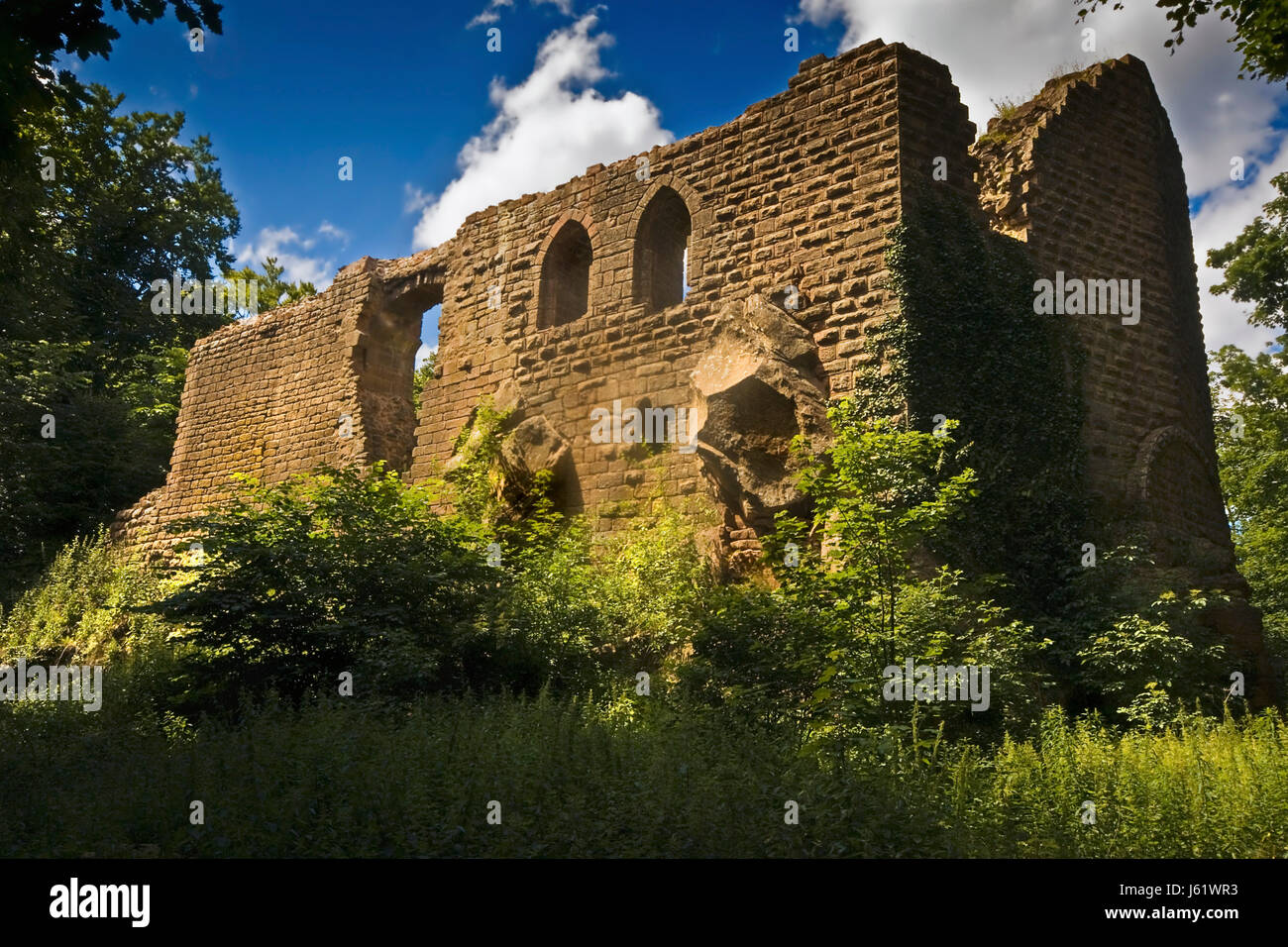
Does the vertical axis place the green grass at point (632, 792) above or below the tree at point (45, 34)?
below

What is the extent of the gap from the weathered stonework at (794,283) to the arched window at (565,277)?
1.2 inches

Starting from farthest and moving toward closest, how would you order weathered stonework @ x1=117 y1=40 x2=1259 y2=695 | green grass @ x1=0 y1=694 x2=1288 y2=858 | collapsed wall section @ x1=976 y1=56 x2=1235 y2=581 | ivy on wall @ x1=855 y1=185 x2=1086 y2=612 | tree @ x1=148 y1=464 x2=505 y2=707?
collapsed wall section @ x1=976 y1=56 x2=1235 y2=581, weathered stonework @ x1=117 y1=40 x2=1259 y2=695, ivy on wall @ x1=855 y1=185 x2=1086 y2=612, tree @ x1=148 y1=464 x2=505 y2=707, green grass @ x1=0 y1=694 x2=1288 y2=858

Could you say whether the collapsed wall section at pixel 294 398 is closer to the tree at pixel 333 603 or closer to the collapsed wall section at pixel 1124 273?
the tree at pixel 333 603

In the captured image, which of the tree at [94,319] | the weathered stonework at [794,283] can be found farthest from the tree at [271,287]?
the weathered stonework at [794,283]

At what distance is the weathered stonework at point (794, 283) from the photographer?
923 cm

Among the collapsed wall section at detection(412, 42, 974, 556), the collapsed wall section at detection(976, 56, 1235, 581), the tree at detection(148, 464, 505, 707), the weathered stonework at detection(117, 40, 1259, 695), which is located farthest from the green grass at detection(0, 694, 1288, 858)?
the collapsed wall section at detection(412, 42, 974, 556)

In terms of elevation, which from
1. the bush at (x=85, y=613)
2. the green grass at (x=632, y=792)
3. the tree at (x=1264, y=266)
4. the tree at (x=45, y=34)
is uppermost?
the tree at (x=1264, y=266)

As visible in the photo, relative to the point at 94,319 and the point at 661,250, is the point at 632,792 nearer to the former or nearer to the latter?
the point at 661,250

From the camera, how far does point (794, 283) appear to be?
977 cm

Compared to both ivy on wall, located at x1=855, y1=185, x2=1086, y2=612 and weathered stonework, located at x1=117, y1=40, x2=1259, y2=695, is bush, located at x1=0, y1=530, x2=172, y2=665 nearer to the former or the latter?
weathered stonework, located at x1=117, y1=40, x2=1259, y2=695

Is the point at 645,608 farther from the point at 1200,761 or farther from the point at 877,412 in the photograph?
the point at 1200,761

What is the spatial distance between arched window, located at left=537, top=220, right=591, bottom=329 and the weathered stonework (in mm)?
30

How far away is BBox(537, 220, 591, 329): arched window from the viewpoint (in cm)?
1219

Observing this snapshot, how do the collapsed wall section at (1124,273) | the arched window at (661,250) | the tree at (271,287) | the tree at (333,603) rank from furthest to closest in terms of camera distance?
the tree at (271,287) < the arched window at (661,250) < the collapsed wall section at (1124,273) < the tree at (333,603)
